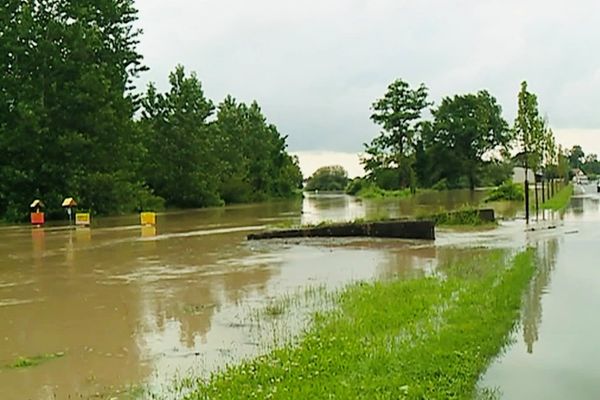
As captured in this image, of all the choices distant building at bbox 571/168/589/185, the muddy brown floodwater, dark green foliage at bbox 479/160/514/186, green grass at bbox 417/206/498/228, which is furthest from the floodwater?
distant building at bbox 571/168/589/185

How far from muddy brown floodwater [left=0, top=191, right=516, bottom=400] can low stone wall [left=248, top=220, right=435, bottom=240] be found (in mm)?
774

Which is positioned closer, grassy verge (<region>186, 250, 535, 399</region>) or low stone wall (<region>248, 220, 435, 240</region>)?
grassy verge (<region>186, 250, 535, 399</region>)

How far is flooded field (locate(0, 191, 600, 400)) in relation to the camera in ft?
24.5

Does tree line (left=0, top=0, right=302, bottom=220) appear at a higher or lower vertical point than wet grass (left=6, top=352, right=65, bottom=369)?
higher

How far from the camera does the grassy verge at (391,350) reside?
234 inches

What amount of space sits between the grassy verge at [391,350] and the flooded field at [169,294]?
406mm

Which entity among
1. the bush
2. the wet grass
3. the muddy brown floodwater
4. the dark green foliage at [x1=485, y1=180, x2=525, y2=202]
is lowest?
the wet grass

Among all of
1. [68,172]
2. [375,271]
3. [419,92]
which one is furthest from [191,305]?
[419,92]

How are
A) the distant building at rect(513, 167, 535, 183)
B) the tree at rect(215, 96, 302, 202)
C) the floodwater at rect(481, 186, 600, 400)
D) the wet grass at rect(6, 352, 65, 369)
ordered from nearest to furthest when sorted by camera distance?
the floodwater at rect(481, 186, 600, 400) < the wet grass at rect(6, 352, 65, 369) < the distant building at rect(513, 167, 535, 183) < the tree at rect(215, 96, 302, 202)

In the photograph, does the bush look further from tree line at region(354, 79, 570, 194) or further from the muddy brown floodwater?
the muddy brown floodwater

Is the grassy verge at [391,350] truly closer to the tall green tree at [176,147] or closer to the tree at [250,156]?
the tall green tree at [176,147]

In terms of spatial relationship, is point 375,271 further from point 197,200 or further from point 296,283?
point 197,200

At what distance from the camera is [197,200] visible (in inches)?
2381

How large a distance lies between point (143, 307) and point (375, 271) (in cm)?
538
